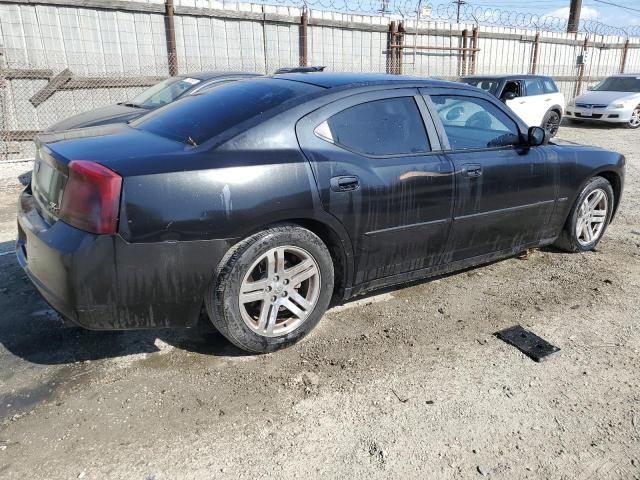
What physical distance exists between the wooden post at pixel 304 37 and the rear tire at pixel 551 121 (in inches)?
242

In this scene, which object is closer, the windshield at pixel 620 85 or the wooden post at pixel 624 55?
the windshield at pixel 620 85

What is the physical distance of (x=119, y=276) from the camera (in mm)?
2559

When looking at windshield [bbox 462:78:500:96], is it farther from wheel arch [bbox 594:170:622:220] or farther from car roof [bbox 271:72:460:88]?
car roof [bbox 271:72:460:88]

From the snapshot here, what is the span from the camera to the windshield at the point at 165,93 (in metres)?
7.57

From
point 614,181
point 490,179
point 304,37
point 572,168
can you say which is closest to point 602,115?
point 304,37

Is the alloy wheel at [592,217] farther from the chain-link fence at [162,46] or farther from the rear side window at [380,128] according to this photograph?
the chain-link fence at [162,46]

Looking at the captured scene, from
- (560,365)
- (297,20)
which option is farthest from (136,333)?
(297,20)

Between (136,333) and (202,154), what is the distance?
131cm

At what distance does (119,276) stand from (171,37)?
29.4 ft

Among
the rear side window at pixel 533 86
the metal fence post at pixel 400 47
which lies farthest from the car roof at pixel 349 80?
the metal fence post at pixel 400 47

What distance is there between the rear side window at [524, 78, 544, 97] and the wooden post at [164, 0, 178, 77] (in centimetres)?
803

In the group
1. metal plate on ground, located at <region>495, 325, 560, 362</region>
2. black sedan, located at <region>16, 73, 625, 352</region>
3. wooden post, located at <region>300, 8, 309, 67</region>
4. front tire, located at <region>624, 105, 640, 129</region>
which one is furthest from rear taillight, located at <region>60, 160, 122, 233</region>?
front tire, located at <region>624, 105, 640, 129</region>

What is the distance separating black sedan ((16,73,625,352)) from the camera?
2566 mm

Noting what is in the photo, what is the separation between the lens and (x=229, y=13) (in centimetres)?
1085
